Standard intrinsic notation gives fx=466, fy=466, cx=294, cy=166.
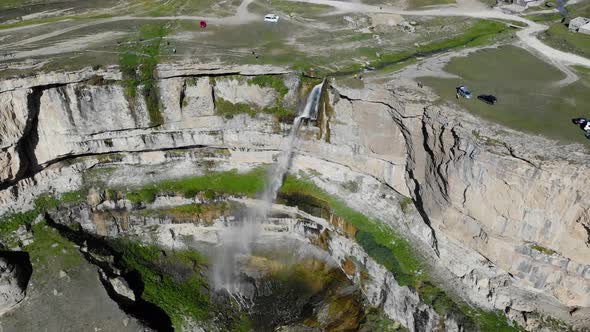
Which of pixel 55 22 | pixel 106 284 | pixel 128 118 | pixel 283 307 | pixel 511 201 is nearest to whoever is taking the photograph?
pixel 511 201

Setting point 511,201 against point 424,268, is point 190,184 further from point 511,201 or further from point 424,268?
point 511,201

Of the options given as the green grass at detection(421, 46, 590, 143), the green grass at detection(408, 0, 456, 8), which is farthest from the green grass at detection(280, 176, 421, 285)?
the green grass at detection(408, 0, 456, 8)

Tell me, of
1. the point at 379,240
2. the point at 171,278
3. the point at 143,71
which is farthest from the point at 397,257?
the point at 143,71

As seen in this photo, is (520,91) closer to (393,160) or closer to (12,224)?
(393,160)

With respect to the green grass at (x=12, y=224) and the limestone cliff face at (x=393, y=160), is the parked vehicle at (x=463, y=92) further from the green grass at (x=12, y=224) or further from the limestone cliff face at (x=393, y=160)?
the green grass at (x=12, y=224)

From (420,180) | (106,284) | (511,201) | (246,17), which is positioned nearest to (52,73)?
(106,284)

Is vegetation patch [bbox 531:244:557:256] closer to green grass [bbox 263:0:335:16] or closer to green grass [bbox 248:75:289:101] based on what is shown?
green grass [bbox 248:75:289:101]

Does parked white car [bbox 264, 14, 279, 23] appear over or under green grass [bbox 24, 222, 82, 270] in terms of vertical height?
over

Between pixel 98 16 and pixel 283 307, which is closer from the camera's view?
pixel 283 307
